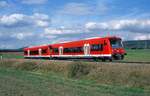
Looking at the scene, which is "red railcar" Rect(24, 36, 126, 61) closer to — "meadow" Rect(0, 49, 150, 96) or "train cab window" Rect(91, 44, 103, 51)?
"train cab window" Rect(91, 44, 103, 51)

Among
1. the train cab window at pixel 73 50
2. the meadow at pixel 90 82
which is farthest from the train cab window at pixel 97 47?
the meadow at pixel 90 82

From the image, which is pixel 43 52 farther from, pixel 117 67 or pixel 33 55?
pixel 117 67

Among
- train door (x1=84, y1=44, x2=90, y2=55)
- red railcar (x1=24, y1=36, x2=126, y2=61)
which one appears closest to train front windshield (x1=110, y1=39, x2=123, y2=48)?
red railcar (x1=24, y1=36, x2=126, y2=61)

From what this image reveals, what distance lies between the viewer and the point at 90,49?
4134cm

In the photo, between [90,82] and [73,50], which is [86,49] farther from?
[90,82]

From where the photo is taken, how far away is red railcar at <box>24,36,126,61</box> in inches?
1475

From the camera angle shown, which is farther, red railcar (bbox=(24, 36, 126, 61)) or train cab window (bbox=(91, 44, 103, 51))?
train cab window (bbox=(91, 44, 103, 51))

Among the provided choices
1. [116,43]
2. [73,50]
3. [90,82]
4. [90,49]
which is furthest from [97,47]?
[90,82]

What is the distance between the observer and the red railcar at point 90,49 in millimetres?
37469

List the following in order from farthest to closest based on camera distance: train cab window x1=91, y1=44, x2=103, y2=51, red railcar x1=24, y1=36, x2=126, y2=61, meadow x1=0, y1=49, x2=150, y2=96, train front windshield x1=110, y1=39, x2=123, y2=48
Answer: train cab window x1=91, y1=44, x2=103, y2=51 → train front windshield x1=110, y1=39, x2=123, y2=48 → red railcar x1=24, y1=36, x2=126, y2=61 → meadow x1=0, y1=49, x2=150, y2=96

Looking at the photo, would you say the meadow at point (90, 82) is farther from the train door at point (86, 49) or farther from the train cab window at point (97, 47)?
the train door at point (86, 49)

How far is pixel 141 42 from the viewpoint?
101 meters

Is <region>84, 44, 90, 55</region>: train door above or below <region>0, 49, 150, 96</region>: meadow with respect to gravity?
above

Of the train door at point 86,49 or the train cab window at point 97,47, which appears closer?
the train cab window at point 97,47
